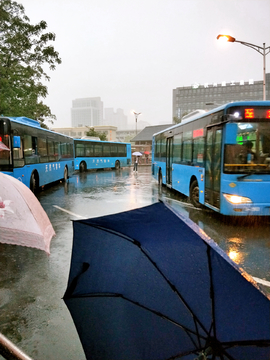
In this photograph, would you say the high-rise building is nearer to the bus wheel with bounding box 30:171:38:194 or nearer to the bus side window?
the bus side window

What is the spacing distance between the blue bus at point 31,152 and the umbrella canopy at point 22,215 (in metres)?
5.31

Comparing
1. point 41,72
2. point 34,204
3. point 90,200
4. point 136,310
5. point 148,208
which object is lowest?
point 90,200

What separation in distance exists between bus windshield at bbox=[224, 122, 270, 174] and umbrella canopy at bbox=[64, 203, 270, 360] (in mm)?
6068

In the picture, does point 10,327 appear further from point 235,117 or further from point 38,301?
point 235,117

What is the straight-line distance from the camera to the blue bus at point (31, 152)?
10656 millimetres

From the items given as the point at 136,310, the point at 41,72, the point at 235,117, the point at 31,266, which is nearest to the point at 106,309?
the point at 136,310

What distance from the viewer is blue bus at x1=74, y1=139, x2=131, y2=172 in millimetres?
31094

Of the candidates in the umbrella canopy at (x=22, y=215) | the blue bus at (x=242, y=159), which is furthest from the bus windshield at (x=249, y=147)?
the umbrella canopy at (x=22, y=215)

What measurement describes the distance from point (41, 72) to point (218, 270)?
2482 centimetres

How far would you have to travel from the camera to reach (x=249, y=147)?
7.63m

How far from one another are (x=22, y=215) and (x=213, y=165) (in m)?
5.83

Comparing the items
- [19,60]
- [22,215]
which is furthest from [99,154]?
[22,215]

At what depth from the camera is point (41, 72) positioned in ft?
78.2

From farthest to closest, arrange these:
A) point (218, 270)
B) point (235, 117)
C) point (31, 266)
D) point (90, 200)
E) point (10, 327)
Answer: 1. point (90, 200)
2. point (235, 117)
3. point (31, 266)
4. point (10, 327)
5. point (218, 270)
